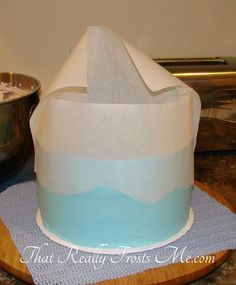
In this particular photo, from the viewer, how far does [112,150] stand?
1.50ft

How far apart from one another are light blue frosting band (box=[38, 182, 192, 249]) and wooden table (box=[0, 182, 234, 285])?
0.16 feet

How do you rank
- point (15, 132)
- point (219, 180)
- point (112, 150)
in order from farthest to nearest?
1. point (219, 180)
2. point (15, 132)
3. point (112, 150)

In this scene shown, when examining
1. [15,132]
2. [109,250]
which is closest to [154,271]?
[109,250]

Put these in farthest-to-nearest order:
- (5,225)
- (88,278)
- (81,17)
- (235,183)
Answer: (81,17) → (235,183) → (5,225) → (88,278)

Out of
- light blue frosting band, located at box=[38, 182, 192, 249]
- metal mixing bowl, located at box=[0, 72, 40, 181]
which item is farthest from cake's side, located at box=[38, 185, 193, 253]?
metal mixing bowl, located at box=[0, 72, 40, 181]

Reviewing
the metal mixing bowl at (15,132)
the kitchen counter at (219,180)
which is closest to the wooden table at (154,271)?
the kitchen counter at (219,180)

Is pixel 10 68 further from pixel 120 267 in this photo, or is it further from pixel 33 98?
pixel 120 267

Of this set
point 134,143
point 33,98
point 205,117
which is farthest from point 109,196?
point 205,117

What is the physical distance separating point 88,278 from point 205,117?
437mm

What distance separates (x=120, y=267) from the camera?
46cm

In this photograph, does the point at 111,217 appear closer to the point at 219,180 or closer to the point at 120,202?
the point at 120,202

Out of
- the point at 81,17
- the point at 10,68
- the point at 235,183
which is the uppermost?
the point at 81,17

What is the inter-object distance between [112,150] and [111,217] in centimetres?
8

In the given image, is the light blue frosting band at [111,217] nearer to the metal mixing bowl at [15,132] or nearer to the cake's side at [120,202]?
the cake's side at [120,202]
